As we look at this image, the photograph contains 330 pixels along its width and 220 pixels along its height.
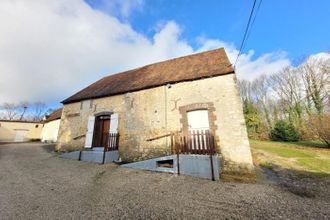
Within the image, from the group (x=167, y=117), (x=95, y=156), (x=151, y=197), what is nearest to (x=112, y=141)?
(x=95, y=156)

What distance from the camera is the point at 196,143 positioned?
5.71 meters

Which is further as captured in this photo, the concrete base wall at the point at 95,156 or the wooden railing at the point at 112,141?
the wooden railing at the point at 112,141

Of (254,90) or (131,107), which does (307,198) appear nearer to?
(131,107)

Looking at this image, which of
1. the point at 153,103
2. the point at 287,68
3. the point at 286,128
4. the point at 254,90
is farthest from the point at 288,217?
the point at 254,90

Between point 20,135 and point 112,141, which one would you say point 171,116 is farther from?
point 20,135

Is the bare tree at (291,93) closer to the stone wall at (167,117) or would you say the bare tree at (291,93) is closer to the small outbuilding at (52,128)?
the stone wall at (167,117)

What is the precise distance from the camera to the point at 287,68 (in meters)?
20.0

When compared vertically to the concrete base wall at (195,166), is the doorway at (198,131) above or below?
above

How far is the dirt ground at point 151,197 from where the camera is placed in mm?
2949

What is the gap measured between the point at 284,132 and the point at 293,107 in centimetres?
415

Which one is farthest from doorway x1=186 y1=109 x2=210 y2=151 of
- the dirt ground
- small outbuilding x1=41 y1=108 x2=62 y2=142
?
small outbuilding x1=41 y1=108 x2=62 y2=142

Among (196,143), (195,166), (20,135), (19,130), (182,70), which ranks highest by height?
(182,70)

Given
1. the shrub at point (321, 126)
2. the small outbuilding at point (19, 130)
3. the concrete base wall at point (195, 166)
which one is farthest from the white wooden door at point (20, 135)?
the shrub at point (321, 126)

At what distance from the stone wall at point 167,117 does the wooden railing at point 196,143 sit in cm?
70
